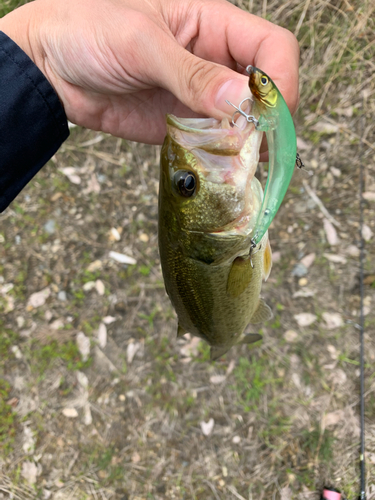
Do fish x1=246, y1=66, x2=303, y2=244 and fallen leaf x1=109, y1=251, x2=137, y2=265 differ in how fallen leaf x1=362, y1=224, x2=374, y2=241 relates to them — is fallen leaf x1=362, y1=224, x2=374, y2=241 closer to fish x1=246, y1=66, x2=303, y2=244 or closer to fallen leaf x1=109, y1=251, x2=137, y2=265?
fallen leaf x1=109, y1=251, x2=137, y2=265

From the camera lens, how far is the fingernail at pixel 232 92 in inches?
48.9

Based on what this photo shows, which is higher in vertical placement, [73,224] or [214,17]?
[214,17]

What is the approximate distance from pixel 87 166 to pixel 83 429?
254 centimetres

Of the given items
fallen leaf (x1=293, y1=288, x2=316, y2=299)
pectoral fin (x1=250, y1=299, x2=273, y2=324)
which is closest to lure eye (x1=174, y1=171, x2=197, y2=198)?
pectoral fin (x1=250, y1=299, x2=273, y2=324)

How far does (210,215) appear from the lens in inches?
53.8

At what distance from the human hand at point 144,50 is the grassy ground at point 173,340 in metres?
1.18

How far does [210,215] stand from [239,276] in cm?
37

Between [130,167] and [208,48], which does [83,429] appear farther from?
[208,48]

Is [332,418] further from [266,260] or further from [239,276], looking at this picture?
[239,276]

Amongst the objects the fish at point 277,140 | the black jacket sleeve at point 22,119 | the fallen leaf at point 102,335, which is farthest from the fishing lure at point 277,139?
the fallen leaf at point 102,335

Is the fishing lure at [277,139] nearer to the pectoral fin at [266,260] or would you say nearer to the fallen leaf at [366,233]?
the pectoral fin at [266,260]

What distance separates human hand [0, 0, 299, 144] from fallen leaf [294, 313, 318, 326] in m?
2.01

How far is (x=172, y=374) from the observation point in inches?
125

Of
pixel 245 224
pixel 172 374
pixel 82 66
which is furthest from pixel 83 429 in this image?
pixel 82 66
